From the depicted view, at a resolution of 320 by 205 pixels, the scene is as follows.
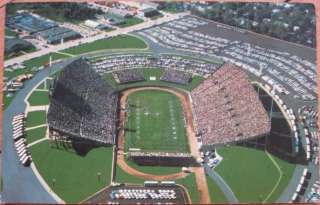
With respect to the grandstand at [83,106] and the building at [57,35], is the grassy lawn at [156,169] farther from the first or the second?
the building at [57,35]

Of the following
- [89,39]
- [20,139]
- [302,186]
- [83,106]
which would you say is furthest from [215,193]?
[89,39]

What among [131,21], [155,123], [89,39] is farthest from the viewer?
[131,21]

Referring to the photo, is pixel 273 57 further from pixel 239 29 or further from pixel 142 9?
pixel 142 9

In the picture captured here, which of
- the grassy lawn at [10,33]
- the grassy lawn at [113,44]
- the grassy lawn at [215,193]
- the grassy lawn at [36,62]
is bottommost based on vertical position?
the grassy lawn at [215,193]

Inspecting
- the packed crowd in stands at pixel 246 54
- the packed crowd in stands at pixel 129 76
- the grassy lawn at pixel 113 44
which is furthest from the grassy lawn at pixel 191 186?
the grassy lawn at pixel 113 44

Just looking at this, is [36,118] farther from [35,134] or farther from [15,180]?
[15,180]

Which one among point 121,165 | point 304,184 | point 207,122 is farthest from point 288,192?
point 121,165
